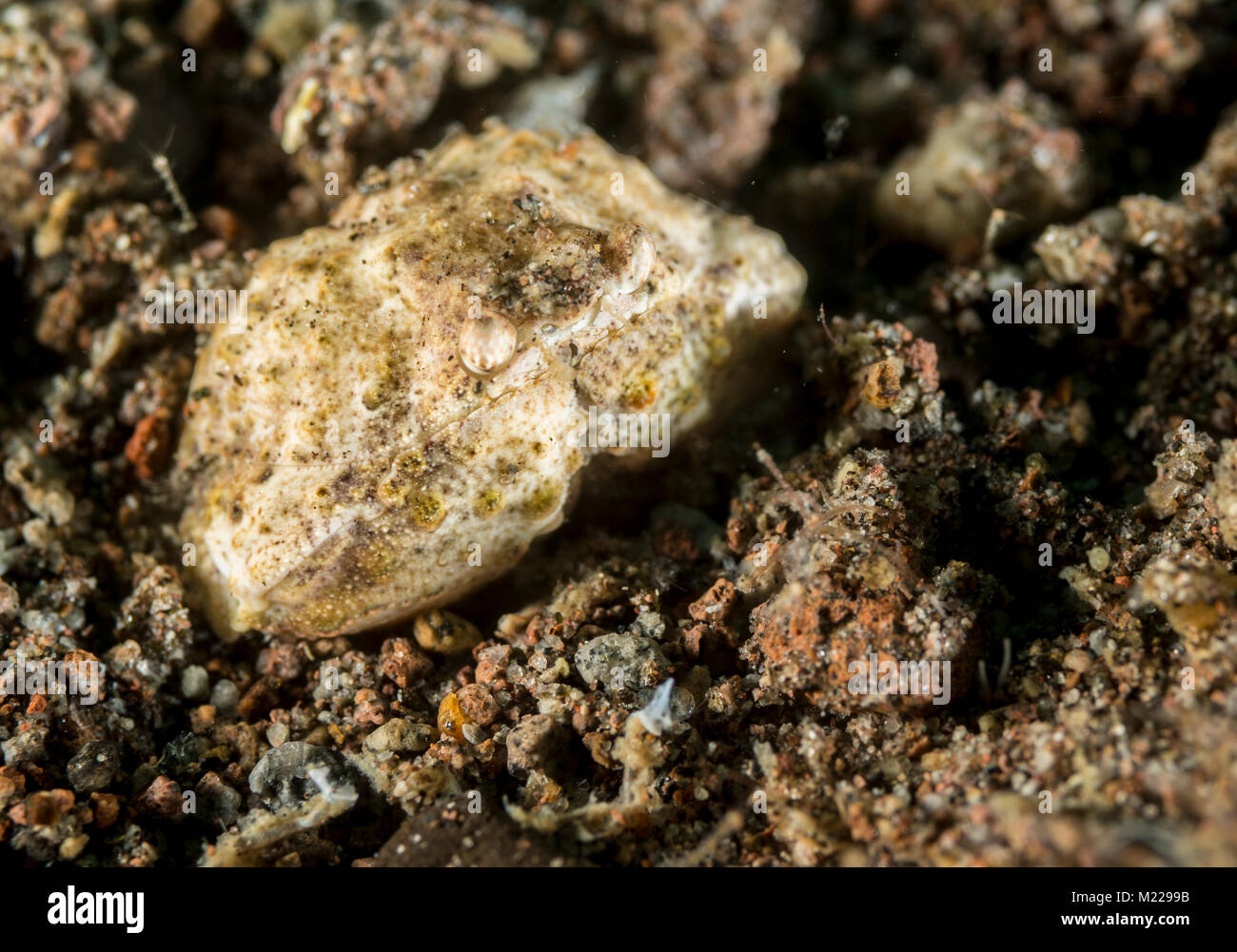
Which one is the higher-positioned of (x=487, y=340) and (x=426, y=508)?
(x=487, y=340)

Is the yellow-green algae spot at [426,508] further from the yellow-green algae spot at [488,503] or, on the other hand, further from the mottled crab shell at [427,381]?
the yellow-green algae spot at [488,503]

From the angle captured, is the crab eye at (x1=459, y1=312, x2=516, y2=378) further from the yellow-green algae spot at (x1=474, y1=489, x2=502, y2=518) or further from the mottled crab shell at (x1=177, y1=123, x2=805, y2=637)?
the yellow-green algae spot at (x1=474, y1=489, x2=502, y2=518)

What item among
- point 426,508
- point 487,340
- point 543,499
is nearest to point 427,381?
point 487,340

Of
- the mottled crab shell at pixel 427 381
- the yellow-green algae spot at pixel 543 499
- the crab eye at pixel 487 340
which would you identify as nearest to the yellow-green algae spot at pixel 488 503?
the mottled crab shell at pixel 427 381

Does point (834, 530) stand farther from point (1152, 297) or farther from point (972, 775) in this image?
point (1152, 297)

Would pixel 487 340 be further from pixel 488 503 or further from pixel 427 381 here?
pixel 488 503
